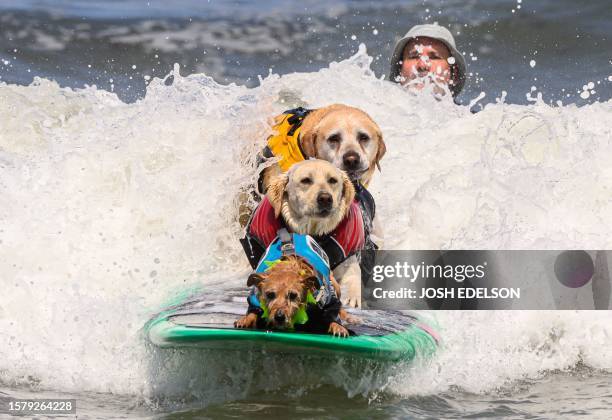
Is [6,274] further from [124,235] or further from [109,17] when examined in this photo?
[109,17]

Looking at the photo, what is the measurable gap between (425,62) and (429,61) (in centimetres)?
4

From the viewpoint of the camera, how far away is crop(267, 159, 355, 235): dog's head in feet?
15.5

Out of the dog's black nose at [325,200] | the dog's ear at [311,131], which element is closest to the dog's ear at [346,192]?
the dog's black nose at [325,200]

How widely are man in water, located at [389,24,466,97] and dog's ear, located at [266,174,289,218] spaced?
385 centimetres

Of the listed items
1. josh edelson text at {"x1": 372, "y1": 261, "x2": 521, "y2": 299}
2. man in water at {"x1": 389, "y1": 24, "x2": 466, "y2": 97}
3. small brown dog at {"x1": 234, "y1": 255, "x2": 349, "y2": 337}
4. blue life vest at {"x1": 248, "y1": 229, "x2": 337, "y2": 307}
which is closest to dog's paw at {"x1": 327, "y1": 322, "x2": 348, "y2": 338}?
small brown dog at {"x1": 234, "y1": 255, "x2": 349, "y2": 337}

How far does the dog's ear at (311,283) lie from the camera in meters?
4.29

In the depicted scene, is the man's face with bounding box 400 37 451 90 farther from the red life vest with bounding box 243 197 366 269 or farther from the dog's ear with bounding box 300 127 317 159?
the red life vest with bounding box 243 197 366 269

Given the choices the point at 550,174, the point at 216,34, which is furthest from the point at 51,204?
the point at 216,34

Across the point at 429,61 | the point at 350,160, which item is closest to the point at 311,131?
the point at 350,160

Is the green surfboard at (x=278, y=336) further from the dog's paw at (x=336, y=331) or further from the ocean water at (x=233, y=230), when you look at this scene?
the ocean water at (x=233, y=230)

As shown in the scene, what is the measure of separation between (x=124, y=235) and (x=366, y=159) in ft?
7.12

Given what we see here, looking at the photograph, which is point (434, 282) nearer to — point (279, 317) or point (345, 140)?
point (345, 140)

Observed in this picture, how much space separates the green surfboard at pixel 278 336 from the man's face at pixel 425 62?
384 centimetres

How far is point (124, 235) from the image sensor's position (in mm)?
6797
